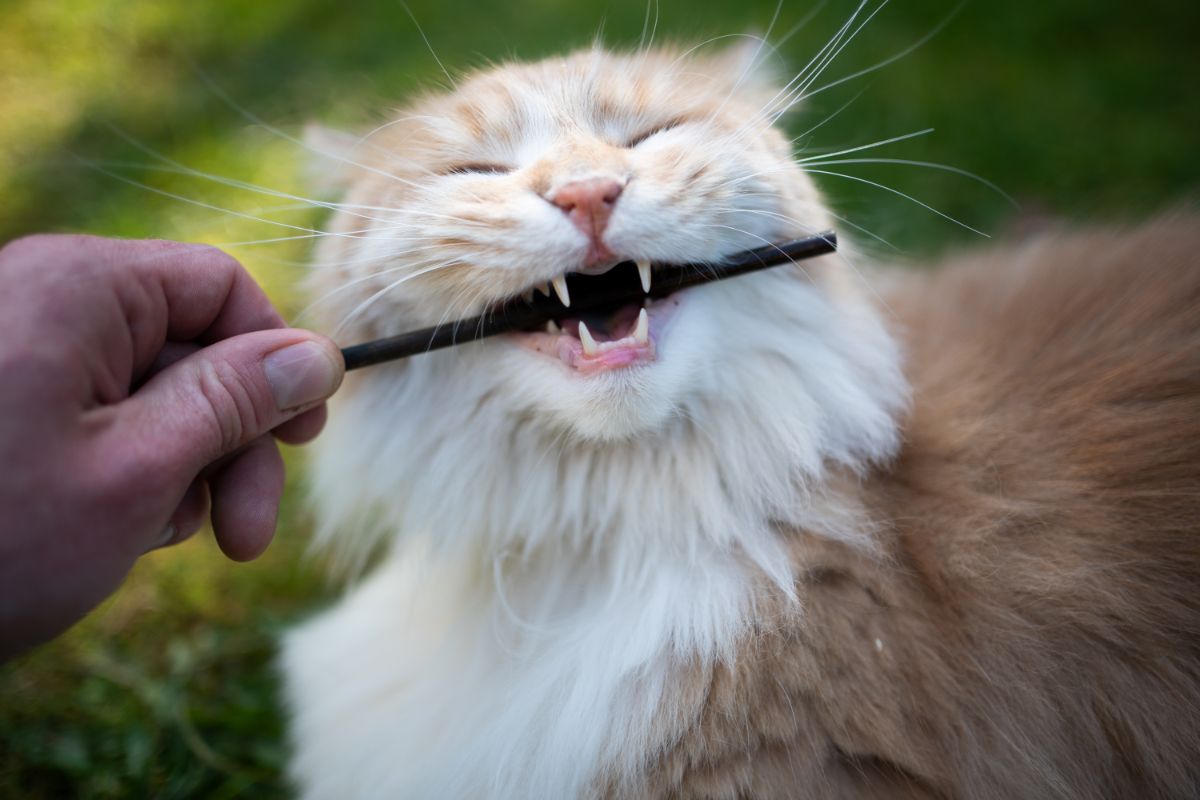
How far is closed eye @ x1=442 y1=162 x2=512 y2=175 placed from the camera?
1.53 metres

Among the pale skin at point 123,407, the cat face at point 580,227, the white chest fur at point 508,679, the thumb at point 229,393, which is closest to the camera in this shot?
the pale skin at point 123,407

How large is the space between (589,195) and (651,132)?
1.19 ft

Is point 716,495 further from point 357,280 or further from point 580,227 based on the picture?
point 357,280

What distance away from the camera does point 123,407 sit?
118cm

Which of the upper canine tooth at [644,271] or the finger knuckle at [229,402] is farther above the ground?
the upper canine tooth at [644,271]

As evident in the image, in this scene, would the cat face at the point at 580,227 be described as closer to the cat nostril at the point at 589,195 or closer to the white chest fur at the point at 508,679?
the cat nostril at the point at 589,195

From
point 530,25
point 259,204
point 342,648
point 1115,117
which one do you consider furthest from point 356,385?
point 1115,117

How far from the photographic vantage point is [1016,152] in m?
3.91

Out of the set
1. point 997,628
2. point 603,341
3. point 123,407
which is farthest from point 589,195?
point 997,628

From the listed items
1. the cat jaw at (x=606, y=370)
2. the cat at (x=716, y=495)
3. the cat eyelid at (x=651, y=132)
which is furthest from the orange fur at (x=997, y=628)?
the cat eyelid at (x=651, y=132)

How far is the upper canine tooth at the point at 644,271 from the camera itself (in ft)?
4.46

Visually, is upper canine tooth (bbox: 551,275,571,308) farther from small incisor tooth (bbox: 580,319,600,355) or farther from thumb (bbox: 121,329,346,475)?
thumb (bbox: 121,329,346,475)

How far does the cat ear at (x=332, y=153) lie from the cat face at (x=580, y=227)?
19cm

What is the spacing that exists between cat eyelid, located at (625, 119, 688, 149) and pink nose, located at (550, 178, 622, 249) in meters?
0.27
